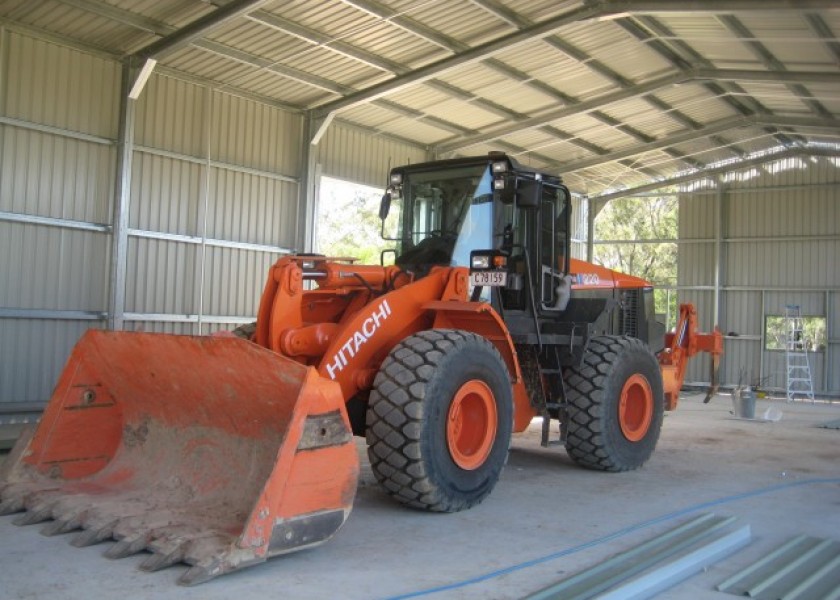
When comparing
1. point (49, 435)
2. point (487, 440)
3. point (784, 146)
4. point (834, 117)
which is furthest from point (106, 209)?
point (784, 146)

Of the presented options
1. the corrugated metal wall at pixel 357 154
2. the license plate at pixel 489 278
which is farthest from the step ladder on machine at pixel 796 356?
the license plate at pixel 489 278

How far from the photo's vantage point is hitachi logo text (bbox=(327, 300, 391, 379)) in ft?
19.2

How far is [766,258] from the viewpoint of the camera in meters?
21.2

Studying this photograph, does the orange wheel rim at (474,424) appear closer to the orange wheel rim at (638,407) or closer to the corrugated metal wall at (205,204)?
the orange wheel rim at (638,407)

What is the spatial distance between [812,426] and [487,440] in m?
9.32

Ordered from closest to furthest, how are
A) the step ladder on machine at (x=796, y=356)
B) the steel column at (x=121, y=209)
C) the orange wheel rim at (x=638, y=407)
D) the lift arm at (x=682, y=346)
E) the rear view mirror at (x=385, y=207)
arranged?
the rear view mirror at (x=385, y=207) → the orange wheel rim at (x=638, y=407) → the lift arm at (x=682, y=346) → the steel column at (x=121, y=209) → the step ladder on machine at (x=796, y=356)

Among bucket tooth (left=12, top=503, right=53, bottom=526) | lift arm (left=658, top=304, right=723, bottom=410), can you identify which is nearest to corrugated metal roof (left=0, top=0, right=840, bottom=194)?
lift arm (left=658, top=304, right=723, bottom=410)

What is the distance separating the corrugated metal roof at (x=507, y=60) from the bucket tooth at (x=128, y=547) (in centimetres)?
781

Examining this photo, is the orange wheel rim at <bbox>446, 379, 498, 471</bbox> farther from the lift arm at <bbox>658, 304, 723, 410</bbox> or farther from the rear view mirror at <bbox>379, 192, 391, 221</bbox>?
the lift arm at <bbox>658, 304, 723, 410</bbox>

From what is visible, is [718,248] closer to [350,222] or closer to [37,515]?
[350,222]

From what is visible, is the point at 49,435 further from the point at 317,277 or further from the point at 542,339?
the point at 542,339

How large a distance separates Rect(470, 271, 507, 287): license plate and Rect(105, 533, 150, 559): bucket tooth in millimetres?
3141

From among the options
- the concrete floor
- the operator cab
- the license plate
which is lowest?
the concrete floor

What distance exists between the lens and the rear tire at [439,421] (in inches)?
223
